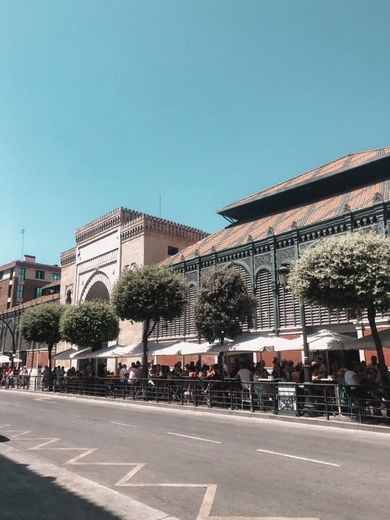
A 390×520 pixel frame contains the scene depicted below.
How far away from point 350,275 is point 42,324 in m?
28.0

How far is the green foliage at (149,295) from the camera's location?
25688 mm

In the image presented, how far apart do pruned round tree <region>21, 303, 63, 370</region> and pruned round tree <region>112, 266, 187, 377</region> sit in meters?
12.5

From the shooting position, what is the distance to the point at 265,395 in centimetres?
1761

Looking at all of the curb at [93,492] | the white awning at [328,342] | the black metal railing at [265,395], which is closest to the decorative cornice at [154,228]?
the black metal railing at [265,395]

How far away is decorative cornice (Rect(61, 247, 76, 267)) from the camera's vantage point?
47812mm

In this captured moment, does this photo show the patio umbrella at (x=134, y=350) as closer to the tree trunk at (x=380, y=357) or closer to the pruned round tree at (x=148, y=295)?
the pruned round tree at (x=148, y=295)

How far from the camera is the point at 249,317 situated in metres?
23.4

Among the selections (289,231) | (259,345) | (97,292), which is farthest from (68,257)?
(259,345)

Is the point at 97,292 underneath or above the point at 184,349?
above

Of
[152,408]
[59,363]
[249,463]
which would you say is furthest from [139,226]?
[249,463]

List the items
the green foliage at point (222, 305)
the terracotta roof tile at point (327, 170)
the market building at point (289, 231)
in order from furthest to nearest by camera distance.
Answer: the terracotta roof tile at point (327, 170) < the market building at point (289, 231) < the green foliage at point (222, 305)

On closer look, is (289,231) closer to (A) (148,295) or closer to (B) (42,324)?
(A) (148,295)

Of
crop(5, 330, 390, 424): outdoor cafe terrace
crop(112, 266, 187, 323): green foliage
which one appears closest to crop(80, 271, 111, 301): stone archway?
crop(5, 330, 390, 424): outdoor cafe terrace

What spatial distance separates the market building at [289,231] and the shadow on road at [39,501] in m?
15.9
